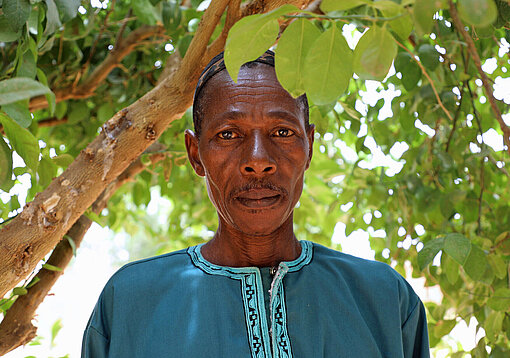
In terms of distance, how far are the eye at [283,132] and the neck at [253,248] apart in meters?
0.22

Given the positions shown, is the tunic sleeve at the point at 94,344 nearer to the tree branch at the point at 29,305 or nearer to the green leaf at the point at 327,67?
the tree branch at the point at 29,305

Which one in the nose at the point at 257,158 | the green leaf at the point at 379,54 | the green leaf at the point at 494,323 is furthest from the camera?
the green leaf at the point at 494,323

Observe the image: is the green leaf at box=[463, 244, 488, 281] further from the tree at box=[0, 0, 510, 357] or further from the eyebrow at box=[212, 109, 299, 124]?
the eyebrow at box=[212, 109, 299, 124]

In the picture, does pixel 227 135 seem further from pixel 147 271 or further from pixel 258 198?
pixel 147 271

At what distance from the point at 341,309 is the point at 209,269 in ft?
1.03

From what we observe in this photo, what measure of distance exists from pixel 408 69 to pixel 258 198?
29.9 inches

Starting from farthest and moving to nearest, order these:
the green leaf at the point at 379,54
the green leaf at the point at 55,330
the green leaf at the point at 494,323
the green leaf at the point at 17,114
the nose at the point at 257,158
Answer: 1. the green leaf at the point at 55,330
2. the green leaf at the point at 494,323
3. the nose at the point at 257,158
4. the green leaf at the point at 17,114
5. the green leaf at the point at 379,54

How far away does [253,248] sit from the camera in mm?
1439

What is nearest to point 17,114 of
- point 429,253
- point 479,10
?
point 479,10

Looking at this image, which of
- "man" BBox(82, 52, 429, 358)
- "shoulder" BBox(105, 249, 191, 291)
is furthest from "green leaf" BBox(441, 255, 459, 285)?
"shoulder" BBox(105, 249, 191, 291)

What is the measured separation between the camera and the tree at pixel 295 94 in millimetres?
853

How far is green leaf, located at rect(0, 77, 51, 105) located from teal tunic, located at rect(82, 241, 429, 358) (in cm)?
72

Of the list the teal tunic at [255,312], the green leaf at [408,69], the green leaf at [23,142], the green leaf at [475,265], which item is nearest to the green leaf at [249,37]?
the green leaf at [23,142]

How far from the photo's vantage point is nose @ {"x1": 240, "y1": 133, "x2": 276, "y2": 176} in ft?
4.26
